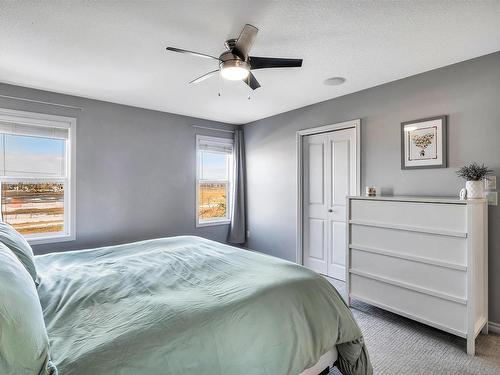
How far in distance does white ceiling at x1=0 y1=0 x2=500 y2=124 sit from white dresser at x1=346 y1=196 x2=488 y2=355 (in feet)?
4.24

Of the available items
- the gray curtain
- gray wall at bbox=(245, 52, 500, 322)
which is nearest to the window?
the gray curtain

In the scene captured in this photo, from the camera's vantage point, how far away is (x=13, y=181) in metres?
3.24

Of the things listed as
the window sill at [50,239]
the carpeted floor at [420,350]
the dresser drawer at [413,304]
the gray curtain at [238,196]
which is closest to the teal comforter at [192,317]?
the carpeted floor at [420,350]

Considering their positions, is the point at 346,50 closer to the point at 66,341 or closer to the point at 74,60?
the point at 74,60

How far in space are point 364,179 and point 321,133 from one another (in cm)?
95

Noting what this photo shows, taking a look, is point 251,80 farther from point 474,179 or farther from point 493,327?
point 493,327

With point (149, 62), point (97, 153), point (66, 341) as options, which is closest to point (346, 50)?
point (149, 62)

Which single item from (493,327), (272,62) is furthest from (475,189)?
(272,62)

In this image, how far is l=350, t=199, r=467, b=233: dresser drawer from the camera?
86.7 inches

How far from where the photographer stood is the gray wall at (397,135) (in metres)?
2.43

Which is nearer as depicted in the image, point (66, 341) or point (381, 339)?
point (66, 341)

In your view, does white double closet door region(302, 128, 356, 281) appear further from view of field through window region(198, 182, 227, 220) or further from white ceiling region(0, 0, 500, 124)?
view of field through window region(198, 182, 227, 220)

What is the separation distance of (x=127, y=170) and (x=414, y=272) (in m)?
3.63

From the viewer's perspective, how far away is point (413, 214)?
8.02ft
